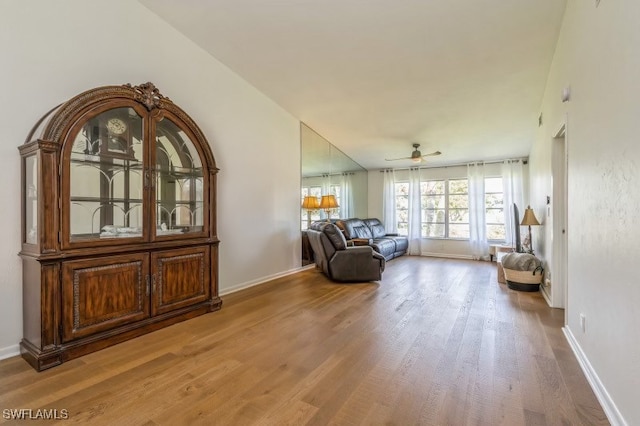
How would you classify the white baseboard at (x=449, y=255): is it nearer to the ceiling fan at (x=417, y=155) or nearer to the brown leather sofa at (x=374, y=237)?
the brown leather sofa at (x=374, y=237)

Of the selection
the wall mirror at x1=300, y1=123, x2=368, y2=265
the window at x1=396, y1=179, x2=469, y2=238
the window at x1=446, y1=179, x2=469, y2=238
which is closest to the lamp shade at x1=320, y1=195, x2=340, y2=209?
the wall mirror at x1=300, y1=123, x2=368, y2=265

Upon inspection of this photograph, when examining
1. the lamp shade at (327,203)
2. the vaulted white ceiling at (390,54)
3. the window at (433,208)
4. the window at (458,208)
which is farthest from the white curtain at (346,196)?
the window at (458,208)

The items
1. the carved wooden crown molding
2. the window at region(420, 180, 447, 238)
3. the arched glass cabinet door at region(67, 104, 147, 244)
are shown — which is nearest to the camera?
the arched glass cabinet door at region(67, 104, 147, 244)

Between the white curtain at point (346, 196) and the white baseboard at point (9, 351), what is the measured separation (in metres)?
6.06

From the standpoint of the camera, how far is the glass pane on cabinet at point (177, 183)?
2916 millimetres

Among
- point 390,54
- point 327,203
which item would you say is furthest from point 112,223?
point 327,203

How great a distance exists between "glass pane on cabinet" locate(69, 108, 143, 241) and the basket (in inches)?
185

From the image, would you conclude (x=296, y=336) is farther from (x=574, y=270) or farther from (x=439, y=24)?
(x=439, y=24)

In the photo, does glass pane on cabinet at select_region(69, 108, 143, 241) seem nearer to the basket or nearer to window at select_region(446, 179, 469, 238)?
the basket

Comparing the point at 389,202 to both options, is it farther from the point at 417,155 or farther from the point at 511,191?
the point at 511,191

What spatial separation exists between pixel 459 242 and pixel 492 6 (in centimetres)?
626

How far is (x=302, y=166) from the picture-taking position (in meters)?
5.79

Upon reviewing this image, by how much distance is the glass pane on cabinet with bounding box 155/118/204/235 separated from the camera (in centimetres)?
292

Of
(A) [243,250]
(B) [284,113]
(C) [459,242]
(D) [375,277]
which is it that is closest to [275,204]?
(A) [243,250]
